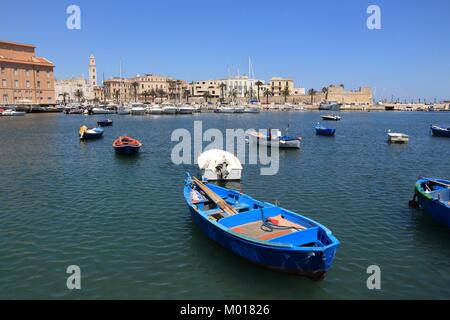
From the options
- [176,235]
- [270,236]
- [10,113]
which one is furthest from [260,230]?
[10,113]

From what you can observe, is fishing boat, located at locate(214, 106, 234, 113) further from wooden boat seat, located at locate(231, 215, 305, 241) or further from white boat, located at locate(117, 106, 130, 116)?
wooden boat seat, located at locate(231, 215, 305, 241)

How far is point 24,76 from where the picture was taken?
140 metres

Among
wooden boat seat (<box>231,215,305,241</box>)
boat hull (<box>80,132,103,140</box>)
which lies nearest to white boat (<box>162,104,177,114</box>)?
boat hull (<box>80,132,103,140</box>)

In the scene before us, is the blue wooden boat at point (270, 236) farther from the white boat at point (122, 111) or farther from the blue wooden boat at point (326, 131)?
the white boat at point (122, 111)

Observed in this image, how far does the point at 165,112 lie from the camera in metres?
153

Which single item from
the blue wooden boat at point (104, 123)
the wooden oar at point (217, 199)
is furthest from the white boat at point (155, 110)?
the wooden oar at point (217, 199)

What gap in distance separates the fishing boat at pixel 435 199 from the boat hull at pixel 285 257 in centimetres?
941

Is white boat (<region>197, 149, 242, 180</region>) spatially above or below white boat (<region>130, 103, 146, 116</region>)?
below

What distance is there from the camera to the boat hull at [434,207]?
1805 cm

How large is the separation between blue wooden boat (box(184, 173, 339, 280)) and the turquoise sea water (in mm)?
612

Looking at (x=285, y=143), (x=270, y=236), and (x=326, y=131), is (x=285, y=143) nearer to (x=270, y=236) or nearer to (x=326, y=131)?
(x=326, y=131)

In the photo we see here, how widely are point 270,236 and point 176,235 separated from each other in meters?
5.52

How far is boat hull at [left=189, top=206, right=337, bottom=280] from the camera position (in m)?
12.3
